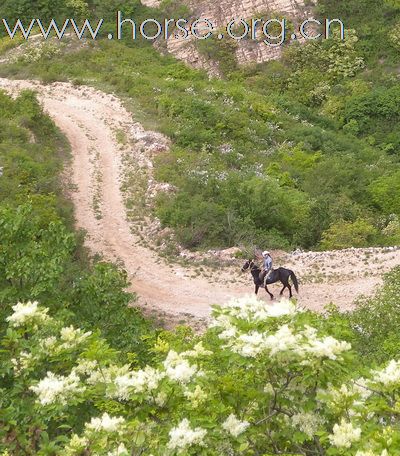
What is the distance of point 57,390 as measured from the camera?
4.09 m

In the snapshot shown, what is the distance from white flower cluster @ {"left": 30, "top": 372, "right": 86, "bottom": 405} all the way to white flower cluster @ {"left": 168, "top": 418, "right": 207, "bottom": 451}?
0.80m

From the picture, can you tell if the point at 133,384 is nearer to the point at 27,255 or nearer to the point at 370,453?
the point at 370,453

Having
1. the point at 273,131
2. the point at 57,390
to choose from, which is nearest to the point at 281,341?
the point at 57,390

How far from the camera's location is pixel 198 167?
19391 mm

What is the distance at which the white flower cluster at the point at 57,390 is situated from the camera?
Answer: 408 cm

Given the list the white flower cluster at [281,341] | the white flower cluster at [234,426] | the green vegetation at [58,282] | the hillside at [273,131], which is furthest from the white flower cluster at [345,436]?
the hillside at [273,131]

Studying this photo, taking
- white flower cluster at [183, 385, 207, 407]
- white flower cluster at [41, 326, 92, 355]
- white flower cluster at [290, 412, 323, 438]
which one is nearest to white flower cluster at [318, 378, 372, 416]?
white flower cluster at [290, 412, 323, 438]

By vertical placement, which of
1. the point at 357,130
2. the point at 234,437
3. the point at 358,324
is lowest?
the point at 357,130

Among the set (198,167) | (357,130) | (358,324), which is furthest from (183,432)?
(357,130)

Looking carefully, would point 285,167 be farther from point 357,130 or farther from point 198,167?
point 357,130

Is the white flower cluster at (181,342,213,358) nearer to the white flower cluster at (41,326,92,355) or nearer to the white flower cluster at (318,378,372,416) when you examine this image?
the white flower cluster at (41,326,92,355)

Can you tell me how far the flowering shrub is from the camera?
3.81 metres

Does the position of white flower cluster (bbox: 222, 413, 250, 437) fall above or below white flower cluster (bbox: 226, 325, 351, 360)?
below

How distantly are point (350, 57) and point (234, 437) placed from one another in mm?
33485
